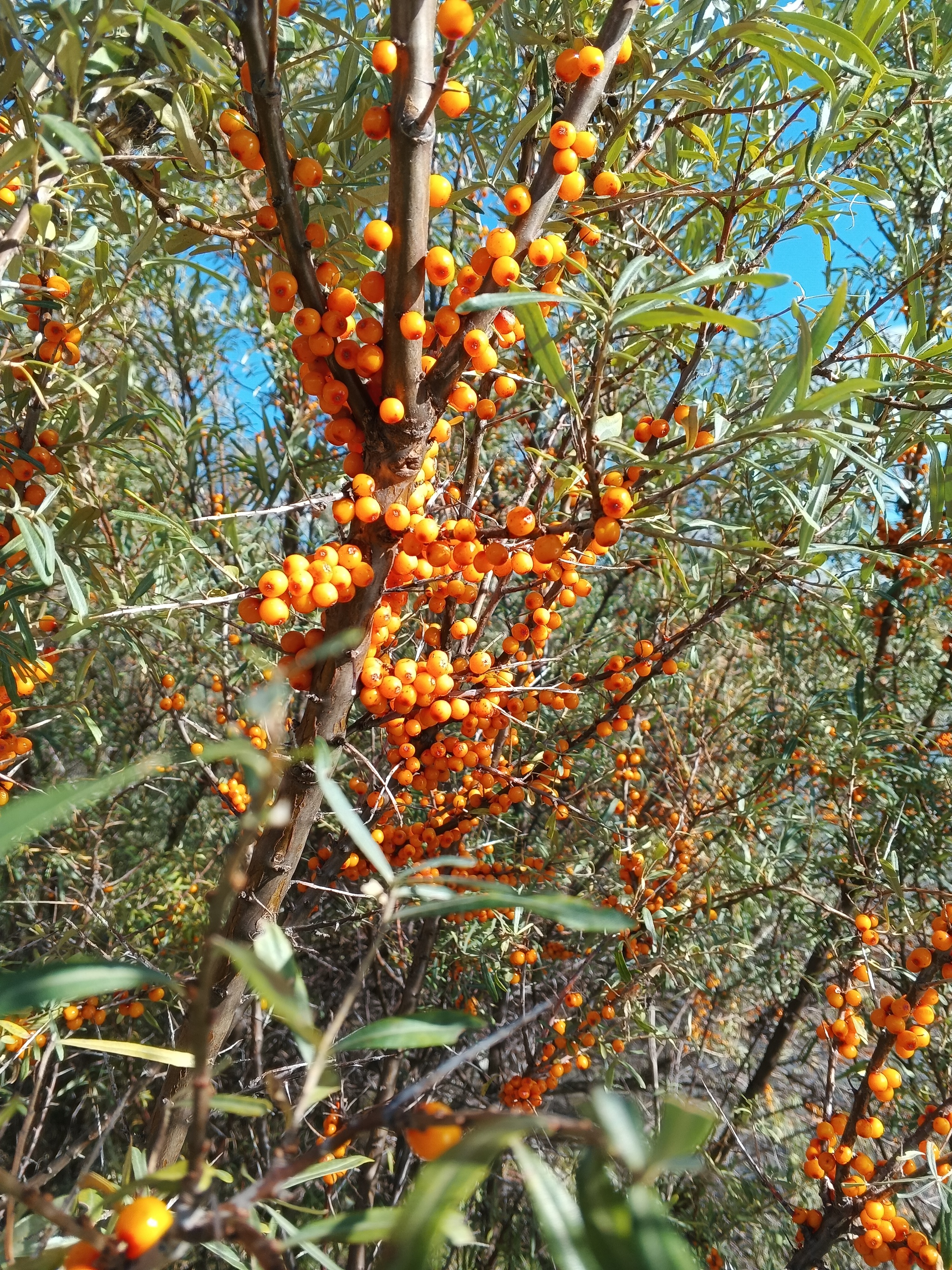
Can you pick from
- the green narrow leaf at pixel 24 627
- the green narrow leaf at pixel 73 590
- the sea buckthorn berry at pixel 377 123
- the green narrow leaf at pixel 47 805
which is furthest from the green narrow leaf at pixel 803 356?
the green narrow leaf at pixel 24 627

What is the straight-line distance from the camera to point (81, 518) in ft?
4.15

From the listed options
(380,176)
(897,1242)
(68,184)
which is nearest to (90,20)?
(68,184)

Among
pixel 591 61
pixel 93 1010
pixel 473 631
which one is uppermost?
pixel 591 61

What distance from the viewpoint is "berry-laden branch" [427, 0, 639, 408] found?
801 millimetres

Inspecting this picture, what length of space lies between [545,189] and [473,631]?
28.0 inches

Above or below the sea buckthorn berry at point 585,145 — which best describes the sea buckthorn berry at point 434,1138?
below

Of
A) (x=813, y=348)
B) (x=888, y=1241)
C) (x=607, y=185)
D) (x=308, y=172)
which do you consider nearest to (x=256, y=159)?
(x=308, y=172)

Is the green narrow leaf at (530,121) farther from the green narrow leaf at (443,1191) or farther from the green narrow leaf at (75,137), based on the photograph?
the green narrow leaf at (443,1191)

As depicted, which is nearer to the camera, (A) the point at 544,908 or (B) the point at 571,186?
(A) the point at 544,908

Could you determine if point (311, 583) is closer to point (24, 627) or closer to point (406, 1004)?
point (24, 627)

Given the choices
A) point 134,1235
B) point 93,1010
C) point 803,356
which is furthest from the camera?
point 93,1010

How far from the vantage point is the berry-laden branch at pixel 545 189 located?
0.80m

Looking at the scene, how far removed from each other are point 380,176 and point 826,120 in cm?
63

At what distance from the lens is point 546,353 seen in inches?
30.0
